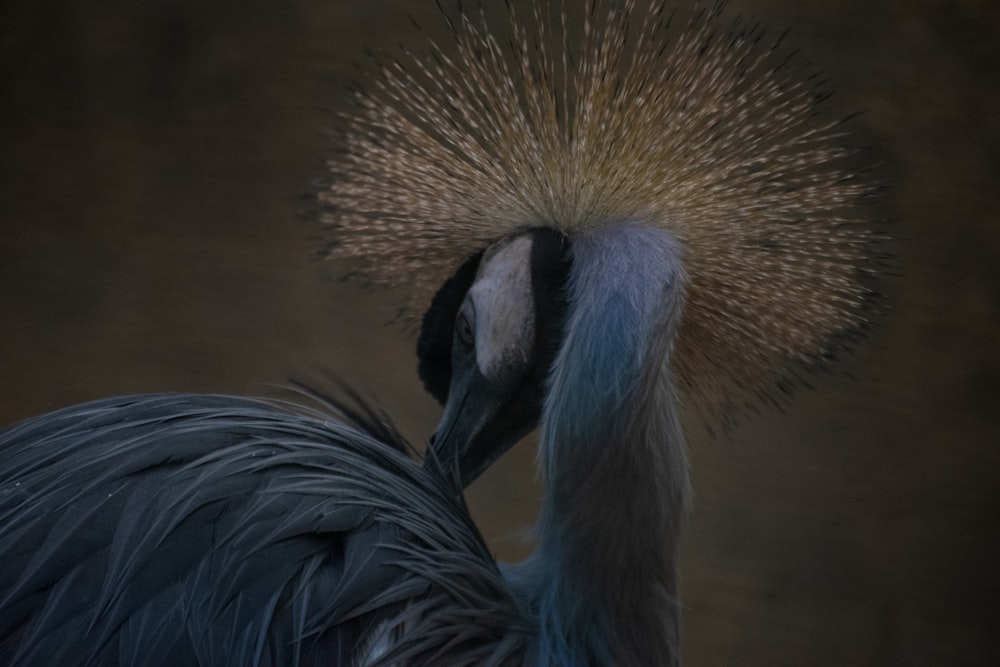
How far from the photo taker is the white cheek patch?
1.17 meters

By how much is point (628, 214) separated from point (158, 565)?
1.80ft

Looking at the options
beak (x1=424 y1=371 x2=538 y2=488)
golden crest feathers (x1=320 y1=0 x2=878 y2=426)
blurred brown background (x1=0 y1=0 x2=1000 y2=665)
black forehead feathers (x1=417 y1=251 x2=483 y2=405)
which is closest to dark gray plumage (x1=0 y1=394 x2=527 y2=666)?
beak (x1=424 y1=371 x2=538 y2=488)

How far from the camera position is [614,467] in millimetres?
1026

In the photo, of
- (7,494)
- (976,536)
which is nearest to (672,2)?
(976,536)

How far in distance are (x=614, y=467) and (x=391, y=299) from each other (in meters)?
1.19

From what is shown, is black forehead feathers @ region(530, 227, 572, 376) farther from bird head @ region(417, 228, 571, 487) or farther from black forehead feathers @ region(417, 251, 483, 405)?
black forehead feathers @ region(417, 251, 483, 405)

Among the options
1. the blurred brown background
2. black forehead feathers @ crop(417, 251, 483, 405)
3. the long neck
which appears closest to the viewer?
the long neck

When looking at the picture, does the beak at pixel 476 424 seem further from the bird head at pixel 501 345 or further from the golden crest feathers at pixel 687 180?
the golden crest feathers at pixel 687 180

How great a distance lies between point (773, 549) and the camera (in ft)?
7.13

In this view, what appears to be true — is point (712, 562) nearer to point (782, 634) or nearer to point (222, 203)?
point (782, 634)

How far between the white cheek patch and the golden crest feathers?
0.06 metres

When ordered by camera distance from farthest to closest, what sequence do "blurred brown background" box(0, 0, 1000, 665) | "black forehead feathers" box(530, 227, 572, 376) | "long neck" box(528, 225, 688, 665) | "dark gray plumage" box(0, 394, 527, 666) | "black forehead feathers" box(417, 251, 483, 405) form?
"blurred brown background" box(0, 0, 1000, 665)
"black forehead feathers" box(417, 251, 483, 405)
"black forehead feathers" box(530, 227, 572, 376)
"long neck" box(528, 225, 688, 665)
"dark gray plumage" box(0, 394, 527, 666)

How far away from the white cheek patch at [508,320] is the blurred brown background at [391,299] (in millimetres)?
973

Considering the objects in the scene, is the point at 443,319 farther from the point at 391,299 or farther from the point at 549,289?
the point at 391,299
